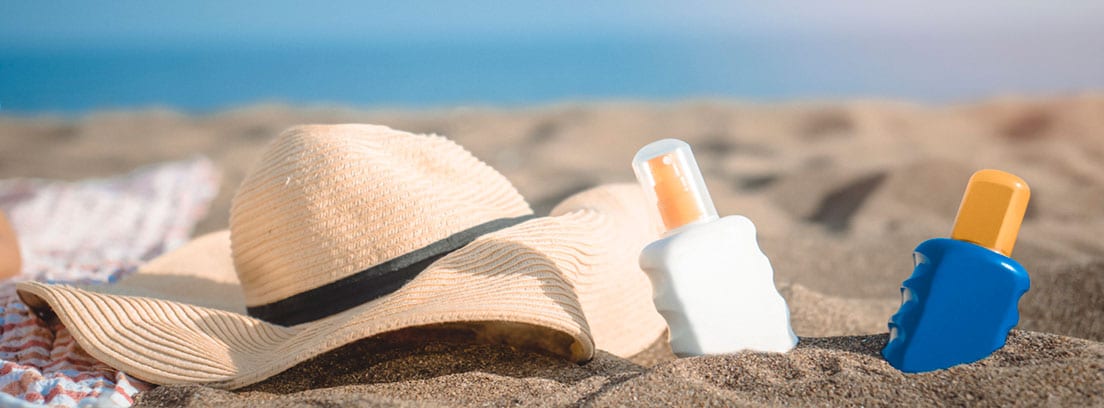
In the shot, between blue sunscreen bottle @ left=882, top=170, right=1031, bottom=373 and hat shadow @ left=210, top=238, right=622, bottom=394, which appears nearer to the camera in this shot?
blue sunscreen bottle @ left=882, top=170, right=1031, bottom=373

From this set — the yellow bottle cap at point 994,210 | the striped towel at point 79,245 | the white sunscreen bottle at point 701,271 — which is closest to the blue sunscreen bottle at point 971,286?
the yellow bottle cap at point 994,210

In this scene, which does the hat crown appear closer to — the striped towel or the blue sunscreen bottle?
the striped towel

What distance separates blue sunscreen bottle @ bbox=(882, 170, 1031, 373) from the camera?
1.43 m

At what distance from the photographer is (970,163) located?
4.41 meters

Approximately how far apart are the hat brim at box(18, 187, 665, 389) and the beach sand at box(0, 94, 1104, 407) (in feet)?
0.20

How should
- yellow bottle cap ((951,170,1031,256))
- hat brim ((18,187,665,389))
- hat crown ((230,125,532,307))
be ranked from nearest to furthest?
yellow bottle cap ((951,170,1031,256)), hat brim ((18,187,665,389)), hat crown ((230,125,532,307))

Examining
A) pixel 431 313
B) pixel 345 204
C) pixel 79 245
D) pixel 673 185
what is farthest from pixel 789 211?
pixel 79 245

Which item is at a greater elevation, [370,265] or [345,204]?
[345,204]

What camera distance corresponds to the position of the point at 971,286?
144 cm

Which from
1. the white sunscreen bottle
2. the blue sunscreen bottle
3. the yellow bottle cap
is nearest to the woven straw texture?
the white sunscreen bottle

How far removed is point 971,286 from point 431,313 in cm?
91

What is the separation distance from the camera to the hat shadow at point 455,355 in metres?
1.64

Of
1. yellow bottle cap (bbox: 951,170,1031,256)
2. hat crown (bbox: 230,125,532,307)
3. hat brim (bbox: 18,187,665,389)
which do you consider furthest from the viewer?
hat crown (bbox: 230,125,532,307)

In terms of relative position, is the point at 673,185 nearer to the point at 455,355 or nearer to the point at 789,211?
the point at 455,355
